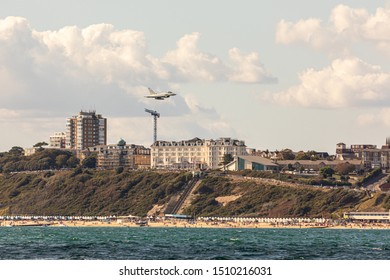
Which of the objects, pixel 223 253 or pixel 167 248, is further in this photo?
pixel 167 248

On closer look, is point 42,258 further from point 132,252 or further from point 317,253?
point 317,253

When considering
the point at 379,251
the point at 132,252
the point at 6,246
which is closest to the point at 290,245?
the point at 379,251

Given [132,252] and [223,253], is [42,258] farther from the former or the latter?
[223,253]
